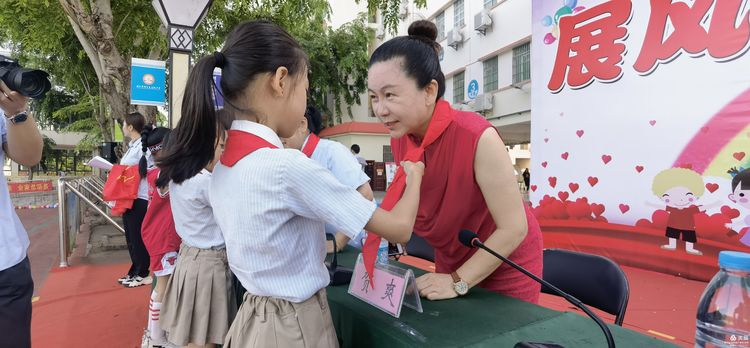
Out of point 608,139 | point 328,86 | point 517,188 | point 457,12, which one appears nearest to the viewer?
point 517,188

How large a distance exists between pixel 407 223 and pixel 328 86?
16.5 meters

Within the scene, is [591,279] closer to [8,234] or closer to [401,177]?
[401,177]

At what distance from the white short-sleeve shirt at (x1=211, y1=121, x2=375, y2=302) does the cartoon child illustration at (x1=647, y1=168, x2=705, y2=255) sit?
4.66 meters

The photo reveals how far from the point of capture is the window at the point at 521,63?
34.3 feet

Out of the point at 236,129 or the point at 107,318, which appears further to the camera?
the point at 107,318

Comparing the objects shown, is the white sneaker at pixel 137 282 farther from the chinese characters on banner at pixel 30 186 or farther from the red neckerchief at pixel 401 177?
the chinese characters on banner at pixel 30 186

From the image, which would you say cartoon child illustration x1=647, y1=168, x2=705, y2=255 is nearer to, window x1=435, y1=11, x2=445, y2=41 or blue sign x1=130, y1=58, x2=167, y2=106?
blue sign x1=130, y1=58, x2=167, y2=106

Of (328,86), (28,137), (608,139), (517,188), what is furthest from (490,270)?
(328,86)

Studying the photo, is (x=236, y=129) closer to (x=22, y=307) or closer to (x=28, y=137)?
(x=28, y=137)

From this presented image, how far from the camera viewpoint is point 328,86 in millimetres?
16938

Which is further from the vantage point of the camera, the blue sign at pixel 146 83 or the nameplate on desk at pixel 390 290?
the blue sign at pixel 146 83

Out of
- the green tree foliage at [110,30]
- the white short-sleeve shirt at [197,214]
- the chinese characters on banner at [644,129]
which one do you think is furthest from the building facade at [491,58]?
the white short-sleeve shirt at [197,214]

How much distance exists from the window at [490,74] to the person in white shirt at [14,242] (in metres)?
11.7

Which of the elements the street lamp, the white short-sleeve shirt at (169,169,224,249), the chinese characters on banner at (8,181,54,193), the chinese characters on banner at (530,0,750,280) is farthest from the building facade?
the chinese characters on banner at (8,181,54,193)
